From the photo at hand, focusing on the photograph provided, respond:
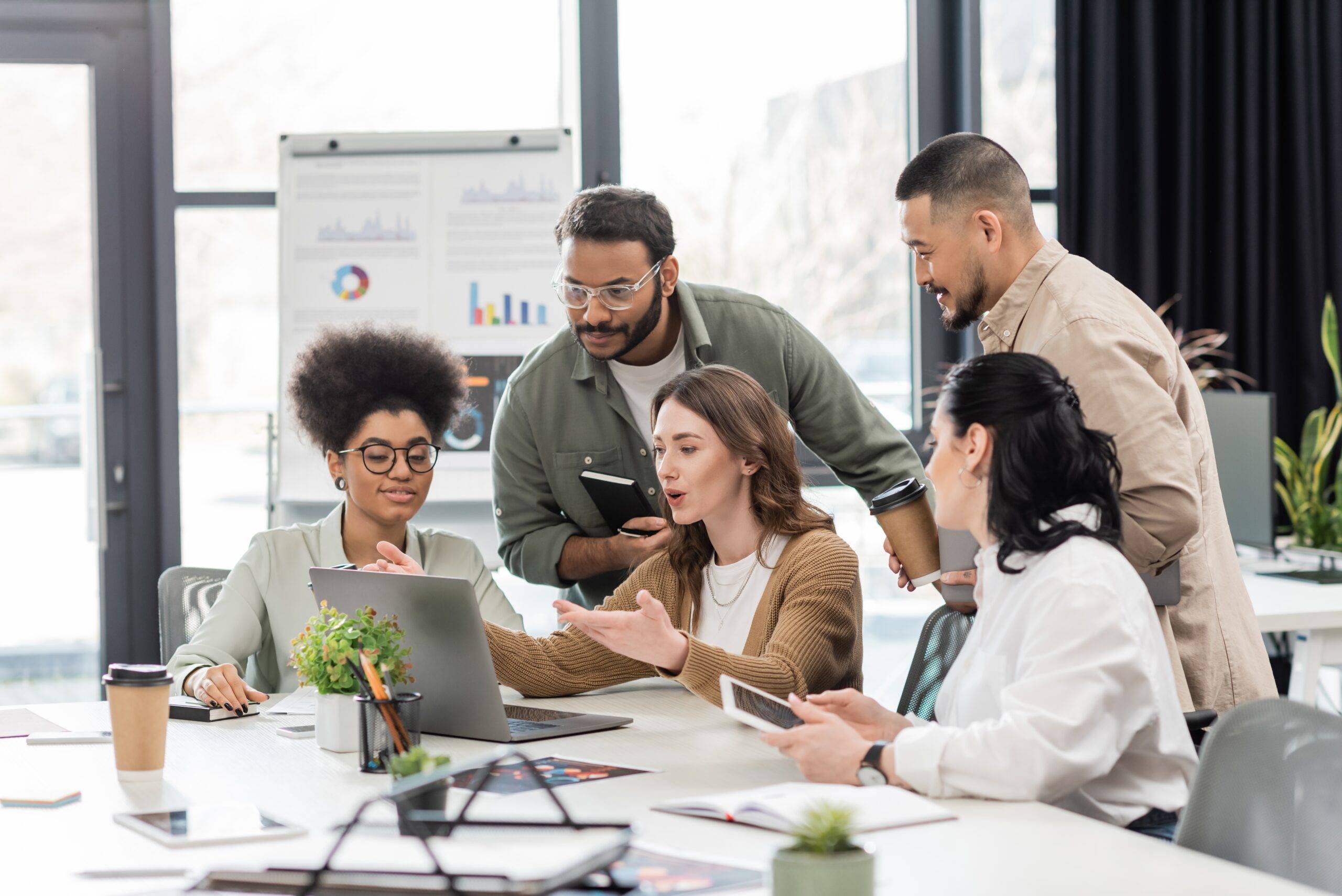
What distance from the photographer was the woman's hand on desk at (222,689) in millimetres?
2072

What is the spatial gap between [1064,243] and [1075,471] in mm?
3138

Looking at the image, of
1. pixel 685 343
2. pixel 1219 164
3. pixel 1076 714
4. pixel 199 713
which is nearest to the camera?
pixel 1076 714

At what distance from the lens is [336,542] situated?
251cm

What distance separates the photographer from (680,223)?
461 centimetres

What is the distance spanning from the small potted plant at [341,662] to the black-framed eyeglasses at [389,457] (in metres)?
0.72

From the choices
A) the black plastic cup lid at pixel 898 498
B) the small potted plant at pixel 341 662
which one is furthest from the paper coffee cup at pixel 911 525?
the small potted plant at pixel 341 662

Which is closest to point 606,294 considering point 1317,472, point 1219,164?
point 1317,472

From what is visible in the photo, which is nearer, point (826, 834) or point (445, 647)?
point (826, 834)

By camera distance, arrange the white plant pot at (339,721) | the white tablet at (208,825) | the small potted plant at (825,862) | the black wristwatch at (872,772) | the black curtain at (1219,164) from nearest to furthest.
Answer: the small potted plant at (825,862) < the white tablet at (208,825) < the black wristwatch at (872,772) < the white plant pot at (339,721) < the black curtain at (1219,164)

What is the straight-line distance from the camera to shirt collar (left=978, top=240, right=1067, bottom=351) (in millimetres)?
2092

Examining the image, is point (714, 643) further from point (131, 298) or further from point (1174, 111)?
point (1174, 111)

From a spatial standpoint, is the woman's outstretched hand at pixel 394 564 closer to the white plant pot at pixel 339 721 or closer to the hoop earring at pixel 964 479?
the white plant pot at pixel 339 721

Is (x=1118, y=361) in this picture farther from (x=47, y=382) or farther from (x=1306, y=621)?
(x=47, y=382)

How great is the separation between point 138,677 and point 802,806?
853mm
